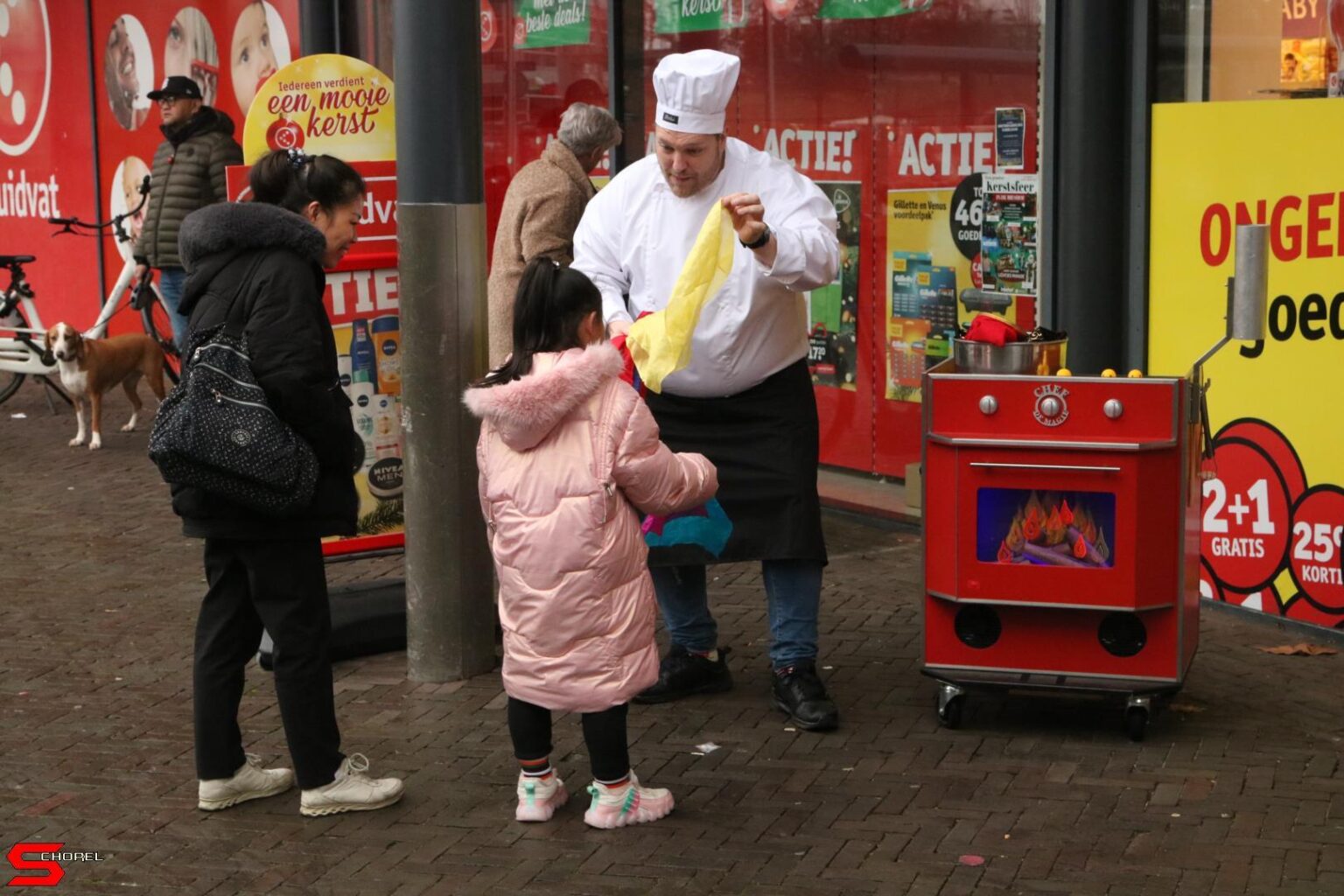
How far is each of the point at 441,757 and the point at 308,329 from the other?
4.73 feet

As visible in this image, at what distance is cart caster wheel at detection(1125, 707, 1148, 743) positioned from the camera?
17.2 feet

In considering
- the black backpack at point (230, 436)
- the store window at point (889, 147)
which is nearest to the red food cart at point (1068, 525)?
the black backpack at point (230, 436)

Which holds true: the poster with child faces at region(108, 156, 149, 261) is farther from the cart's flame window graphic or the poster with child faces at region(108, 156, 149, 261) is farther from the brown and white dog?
the cart's flame window graphic

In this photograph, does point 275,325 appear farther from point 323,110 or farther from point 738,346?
point 323,110

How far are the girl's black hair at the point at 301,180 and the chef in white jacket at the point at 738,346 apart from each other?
97cm

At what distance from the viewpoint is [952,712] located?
5.45 meters

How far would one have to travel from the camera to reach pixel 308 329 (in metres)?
4.58

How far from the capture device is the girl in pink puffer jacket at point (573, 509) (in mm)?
4551

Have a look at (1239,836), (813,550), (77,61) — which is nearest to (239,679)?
(813,550)

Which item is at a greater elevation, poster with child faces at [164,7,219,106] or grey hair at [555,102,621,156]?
poster with child faces at [164,7,219,106]

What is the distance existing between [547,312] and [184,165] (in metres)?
6.68

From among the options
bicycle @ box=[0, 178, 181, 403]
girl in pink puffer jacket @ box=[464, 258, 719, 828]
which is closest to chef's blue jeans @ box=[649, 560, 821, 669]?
girl in pink puffer jacket @ box=[464, 258, 719, 828]

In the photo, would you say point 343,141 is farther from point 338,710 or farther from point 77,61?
point 77,61

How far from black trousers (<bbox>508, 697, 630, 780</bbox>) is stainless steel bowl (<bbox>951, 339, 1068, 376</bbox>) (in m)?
1.52
